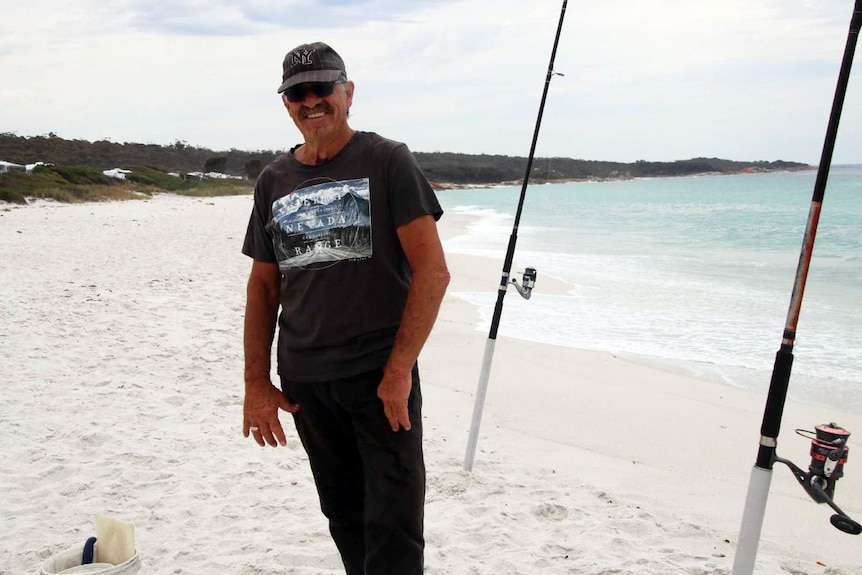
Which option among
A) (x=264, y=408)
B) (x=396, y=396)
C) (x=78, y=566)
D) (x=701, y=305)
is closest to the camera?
(x=396, y=396)

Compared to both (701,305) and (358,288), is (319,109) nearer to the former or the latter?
(358,288)

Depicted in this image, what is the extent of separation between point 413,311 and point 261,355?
0.65m

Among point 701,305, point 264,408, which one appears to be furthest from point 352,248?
point 701,305

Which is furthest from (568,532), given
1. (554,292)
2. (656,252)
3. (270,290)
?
(656,252)

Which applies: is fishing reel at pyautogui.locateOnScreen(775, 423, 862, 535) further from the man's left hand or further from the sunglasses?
the sunglasses

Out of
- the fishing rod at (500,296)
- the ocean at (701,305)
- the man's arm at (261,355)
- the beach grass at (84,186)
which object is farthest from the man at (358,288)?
the beach grass at (84,186)

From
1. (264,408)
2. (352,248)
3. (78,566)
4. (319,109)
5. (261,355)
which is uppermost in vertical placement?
(319,109)

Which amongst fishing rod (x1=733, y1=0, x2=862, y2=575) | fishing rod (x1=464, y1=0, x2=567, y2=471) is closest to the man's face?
fishing rod (x1=733, y1=0, x2=862, y2=575)

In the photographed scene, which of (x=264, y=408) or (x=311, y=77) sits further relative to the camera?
(x=264, y=408)

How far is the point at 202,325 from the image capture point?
22.4 feet

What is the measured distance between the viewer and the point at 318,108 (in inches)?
83.2

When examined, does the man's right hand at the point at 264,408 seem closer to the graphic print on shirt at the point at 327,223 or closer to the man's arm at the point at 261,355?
the man's arm at the point at 261,355

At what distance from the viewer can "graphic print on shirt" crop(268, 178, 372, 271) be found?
2047 millimetres

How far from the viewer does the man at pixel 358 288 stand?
2.03m
